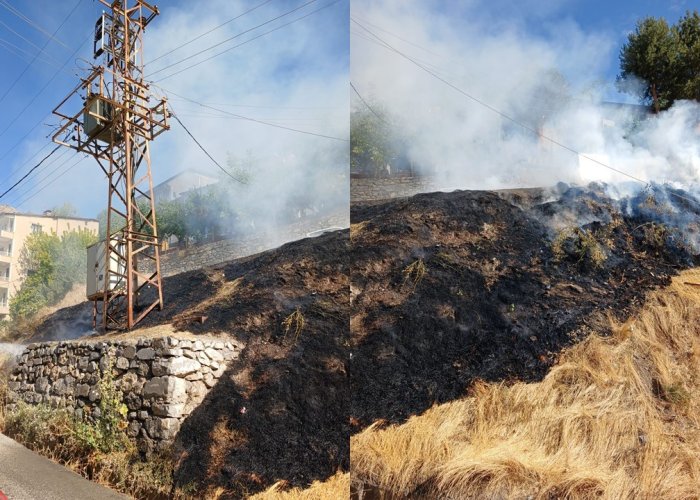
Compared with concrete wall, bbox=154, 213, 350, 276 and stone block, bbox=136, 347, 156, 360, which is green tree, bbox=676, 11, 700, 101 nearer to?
concrete wall, bbox=154, 213, 350, 276

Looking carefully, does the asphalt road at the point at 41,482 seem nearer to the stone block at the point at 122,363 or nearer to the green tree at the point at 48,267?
the stone block at the point at 122,363

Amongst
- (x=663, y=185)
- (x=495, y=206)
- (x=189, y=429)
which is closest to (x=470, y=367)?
(x=495, y=206)

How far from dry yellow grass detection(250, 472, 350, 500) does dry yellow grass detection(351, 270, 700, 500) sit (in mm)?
463

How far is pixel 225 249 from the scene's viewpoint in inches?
226

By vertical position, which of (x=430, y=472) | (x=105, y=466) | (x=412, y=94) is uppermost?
(x=412, y=94)

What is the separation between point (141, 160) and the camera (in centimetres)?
470

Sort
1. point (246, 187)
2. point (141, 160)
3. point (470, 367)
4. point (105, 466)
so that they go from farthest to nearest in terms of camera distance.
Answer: point (246, 187)
point (141, 160)
point (105, 466)
point (470, 367)

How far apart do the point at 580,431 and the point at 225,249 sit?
14.3ft

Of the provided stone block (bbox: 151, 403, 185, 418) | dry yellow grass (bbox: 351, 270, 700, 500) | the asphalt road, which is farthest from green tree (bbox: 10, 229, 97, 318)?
dry yellow grass (bbox: 351, 270, 700, 500)

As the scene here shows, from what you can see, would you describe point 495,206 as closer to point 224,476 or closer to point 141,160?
point 224,476

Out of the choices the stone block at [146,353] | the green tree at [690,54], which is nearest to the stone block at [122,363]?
the stone block at [146,353]

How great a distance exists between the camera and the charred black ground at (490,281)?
2.67 metres

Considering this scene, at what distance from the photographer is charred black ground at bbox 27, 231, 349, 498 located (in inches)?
123

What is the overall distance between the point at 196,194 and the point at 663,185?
506 centimetres
